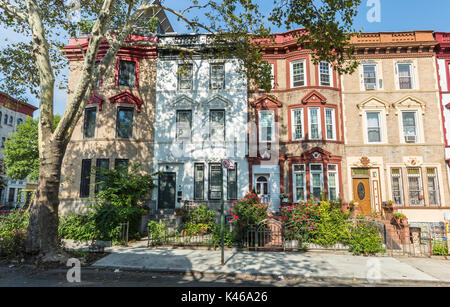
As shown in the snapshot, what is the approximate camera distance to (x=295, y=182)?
16609 mm

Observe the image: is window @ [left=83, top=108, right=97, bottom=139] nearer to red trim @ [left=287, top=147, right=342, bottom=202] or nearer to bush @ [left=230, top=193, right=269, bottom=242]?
bush @ [left=230, top=193, right=269, bottom=242]

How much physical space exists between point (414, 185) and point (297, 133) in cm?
826

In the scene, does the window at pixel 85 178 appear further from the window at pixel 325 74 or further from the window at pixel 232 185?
the window at pixel 325 74

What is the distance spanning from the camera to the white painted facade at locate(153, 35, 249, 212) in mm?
17062

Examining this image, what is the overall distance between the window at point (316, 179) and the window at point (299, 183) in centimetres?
53

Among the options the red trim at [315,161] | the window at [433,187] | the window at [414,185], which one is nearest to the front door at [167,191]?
the red trim at [315,161]

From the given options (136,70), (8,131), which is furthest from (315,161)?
(8,131)

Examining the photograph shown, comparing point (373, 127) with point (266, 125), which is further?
point (266, 125)

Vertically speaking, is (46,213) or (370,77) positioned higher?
(370,77)

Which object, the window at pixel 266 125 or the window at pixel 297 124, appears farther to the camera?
the window at pixel 266 125

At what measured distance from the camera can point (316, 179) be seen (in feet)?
53.8

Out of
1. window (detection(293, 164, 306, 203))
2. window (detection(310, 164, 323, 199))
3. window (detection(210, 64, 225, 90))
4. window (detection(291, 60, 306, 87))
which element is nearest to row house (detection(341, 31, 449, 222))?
window (detection(310, 164, 323, 199))

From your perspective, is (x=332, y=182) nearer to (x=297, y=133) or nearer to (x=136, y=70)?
(x=297, y=133)

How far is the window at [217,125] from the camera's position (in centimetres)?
1758
